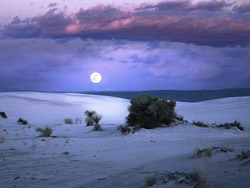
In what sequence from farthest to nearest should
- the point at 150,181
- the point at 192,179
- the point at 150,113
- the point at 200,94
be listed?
the point at 200,94, the point at 150,113, the point at 150,181, the point at 192,179

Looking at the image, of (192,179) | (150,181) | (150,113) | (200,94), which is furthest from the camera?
(200,94)

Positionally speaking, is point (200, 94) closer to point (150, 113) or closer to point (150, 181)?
point (150, 113)

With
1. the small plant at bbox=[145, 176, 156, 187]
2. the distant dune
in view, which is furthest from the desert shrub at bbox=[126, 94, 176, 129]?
the distant dune

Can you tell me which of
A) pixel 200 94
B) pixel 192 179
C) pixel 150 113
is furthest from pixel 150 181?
pixel 200 94

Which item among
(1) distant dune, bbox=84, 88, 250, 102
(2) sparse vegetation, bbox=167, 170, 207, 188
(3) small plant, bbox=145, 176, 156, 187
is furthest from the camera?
(1) distant dune, bbox=84, 88, 250, 102

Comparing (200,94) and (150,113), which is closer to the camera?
(150,113)

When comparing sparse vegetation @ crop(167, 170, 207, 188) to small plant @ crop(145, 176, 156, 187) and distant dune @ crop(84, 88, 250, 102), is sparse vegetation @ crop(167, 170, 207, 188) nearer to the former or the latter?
small plant @ crop(145, 176, 156, 187)

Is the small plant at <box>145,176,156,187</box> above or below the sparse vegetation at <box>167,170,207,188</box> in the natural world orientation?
below

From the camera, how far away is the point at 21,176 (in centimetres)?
525

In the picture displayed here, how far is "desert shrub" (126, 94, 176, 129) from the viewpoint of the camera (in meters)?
13.4

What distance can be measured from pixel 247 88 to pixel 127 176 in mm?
138181

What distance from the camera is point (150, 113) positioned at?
538 inches

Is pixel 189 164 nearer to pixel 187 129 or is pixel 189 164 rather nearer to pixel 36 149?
pixel 36 149

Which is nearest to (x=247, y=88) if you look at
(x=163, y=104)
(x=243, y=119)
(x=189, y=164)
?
(x=243, y=119)
